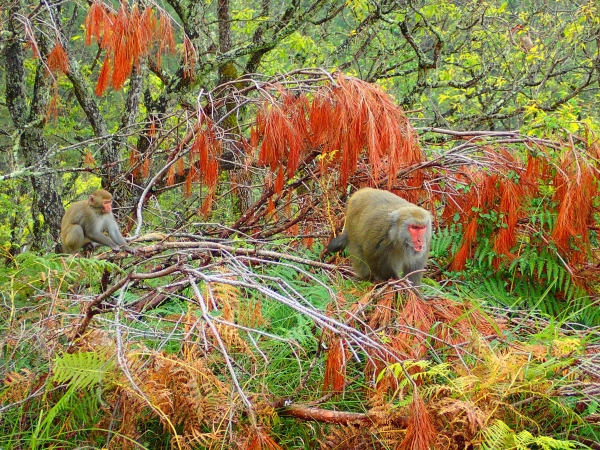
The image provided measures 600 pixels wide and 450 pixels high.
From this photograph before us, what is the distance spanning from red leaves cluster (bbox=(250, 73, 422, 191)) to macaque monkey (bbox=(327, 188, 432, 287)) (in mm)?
436

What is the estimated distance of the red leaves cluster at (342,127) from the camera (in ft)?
12.2

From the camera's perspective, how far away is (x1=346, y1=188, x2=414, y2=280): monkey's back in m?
4.47

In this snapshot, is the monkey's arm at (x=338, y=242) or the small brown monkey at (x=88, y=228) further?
the small brown monkey at (x=88, y=228)

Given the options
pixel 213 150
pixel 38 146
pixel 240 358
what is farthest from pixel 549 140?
pixel 38 146

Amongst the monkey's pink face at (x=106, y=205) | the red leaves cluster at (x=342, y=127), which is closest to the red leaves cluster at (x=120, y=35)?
the red leaves cluster at (x=342, y=127)

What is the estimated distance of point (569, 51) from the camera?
9.77 meters

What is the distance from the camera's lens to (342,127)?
12.3 feet

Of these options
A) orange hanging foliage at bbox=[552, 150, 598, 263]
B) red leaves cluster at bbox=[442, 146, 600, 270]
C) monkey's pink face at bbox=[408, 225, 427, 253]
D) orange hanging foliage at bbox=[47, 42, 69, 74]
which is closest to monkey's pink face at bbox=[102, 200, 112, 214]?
orange hanging foliage at bbox=[47, 42, 69, 74]

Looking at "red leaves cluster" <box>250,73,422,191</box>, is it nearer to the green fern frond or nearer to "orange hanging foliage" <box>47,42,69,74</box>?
"orange hanging foliage" <box>47,42,69,74</box>

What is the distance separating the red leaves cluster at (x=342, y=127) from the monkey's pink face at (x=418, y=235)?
0.42 m

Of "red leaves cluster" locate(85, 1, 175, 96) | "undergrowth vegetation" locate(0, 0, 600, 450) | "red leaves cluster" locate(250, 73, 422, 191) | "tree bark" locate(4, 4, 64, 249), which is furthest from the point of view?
"tree bark" locate(4, 4, 64, 249)

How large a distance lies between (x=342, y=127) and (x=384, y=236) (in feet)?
3.55

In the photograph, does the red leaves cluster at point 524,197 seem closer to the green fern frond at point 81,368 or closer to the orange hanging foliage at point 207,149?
the orange hanging foliage at point 207,149

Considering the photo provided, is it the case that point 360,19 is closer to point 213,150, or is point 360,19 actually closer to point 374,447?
point 213,150
